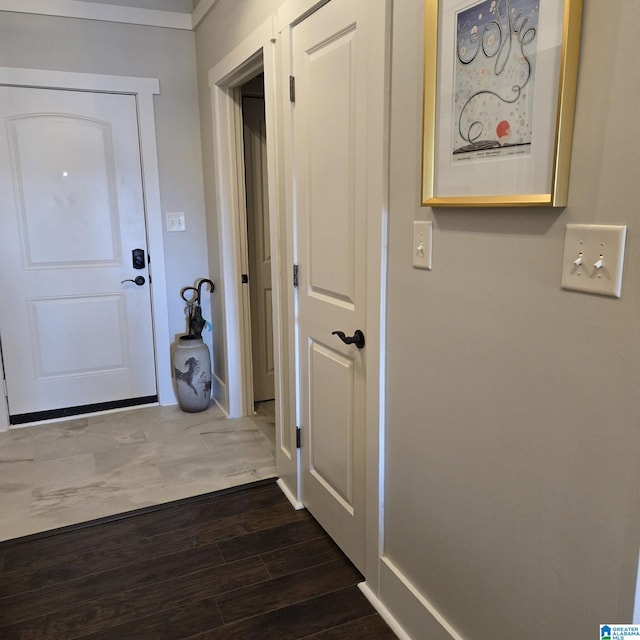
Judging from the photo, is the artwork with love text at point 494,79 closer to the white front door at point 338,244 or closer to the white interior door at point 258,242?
the white front door at point 338,244

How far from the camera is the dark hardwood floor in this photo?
1.79 m

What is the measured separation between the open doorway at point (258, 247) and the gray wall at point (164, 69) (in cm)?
35

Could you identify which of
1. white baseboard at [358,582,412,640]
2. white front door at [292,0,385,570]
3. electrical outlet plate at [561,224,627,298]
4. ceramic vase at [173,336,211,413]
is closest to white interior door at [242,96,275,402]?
ceramic vase at [173,336,211,413]

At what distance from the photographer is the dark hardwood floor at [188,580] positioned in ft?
5.86

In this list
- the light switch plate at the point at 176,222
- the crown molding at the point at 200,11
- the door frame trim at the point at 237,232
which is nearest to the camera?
the door frame trim at the point at 237,232

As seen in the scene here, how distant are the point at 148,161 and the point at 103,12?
862 mm

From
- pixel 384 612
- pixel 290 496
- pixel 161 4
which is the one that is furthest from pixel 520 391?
pixel 161 4

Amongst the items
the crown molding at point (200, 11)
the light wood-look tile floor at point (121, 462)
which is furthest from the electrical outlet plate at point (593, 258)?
the crown molding at point (200, 11)

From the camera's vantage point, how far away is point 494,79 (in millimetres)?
1139

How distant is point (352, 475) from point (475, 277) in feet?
3.32

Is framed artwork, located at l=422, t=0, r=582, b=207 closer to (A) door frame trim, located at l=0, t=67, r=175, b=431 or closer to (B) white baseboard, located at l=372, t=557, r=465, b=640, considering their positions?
(B) white baseboard, located at l=372, t=557, r=465, b=640

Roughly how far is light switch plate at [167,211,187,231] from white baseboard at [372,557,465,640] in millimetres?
2529

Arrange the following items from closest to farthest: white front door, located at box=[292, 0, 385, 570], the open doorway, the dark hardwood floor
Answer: white front door, located at box=[292, 0, 385, 570] → the dark hardwood floor → the open doorway

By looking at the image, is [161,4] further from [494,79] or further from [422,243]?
[494,79]
